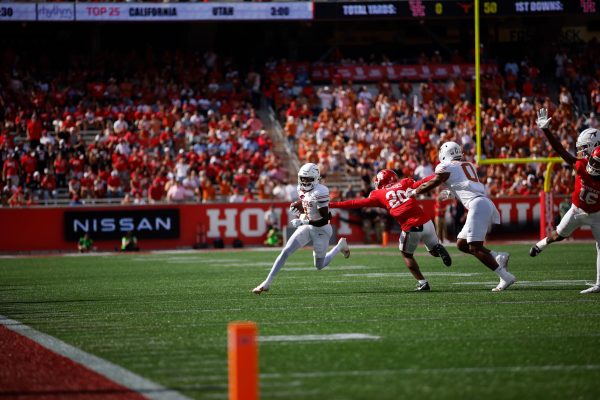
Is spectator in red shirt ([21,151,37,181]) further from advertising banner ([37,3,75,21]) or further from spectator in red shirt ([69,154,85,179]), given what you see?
advertising banner ([37,3,75,21])

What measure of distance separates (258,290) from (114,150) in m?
16.4

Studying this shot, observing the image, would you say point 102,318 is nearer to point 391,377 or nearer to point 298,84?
point 391,377

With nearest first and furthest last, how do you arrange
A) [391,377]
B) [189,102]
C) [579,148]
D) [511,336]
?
[391,377] < [511,336] < [579,148] < [189,102]

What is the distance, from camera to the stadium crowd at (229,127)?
1086 inches

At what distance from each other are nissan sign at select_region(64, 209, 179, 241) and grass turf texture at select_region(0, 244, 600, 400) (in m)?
9.50

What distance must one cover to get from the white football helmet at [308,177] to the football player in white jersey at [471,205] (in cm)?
122

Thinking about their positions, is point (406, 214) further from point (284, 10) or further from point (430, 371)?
point (284, 10)

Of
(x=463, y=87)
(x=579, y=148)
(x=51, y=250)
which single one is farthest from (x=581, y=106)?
(x=579, y=148)

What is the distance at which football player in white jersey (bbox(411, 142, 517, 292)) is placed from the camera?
11.8m

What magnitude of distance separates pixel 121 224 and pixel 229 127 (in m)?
4.26

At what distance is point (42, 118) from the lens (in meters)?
28.7

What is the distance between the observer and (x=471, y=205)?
1196 cm

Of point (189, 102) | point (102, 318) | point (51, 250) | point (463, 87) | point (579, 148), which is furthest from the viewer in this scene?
point (463, 87)

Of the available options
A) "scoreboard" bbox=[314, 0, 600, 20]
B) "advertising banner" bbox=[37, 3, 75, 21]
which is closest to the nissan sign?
"advertising banner" bbox=[37, 3, 75, 21]
